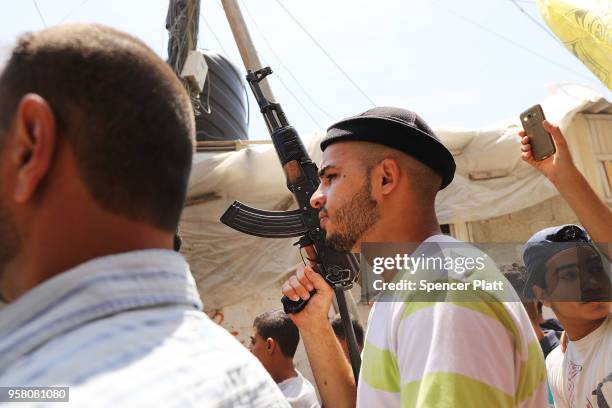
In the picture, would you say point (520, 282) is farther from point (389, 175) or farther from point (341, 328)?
point (389, 175)

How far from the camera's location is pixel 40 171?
28.0 inches

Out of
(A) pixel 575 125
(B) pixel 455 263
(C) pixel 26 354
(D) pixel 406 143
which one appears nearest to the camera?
(C) pixel 26 354

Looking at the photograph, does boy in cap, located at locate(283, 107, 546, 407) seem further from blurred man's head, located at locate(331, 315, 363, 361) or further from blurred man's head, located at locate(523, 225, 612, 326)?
blurred man's head, located at locate(331, 315, 363, 361)

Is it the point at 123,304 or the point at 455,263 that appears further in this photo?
the point at 455,263

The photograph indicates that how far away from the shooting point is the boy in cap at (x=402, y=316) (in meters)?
1.19

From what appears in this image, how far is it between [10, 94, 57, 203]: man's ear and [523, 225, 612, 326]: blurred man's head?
217cm

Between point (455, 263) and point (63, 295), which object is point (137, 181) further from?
point (455, 263)

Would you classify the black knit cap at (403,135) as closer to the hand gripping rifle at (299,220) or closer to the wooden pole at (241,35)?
the hand gripping rifle at (299,220)

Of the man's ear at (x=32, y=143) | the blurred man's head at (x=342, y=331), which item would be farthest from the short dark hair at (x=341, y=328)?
the man's ear at (x=32, y=143)

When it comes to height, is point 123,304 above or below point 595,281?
above

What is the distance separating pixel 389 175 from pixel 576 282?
3.97 feet

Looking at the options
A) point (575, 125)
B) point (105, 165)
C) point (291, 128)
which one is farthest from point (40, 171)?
point (575, 125)

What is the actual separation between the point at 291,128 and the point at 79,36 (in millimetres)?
2970

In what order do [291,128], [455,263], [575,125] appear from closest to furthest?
[455,263]
[291,128]
[575,125]
